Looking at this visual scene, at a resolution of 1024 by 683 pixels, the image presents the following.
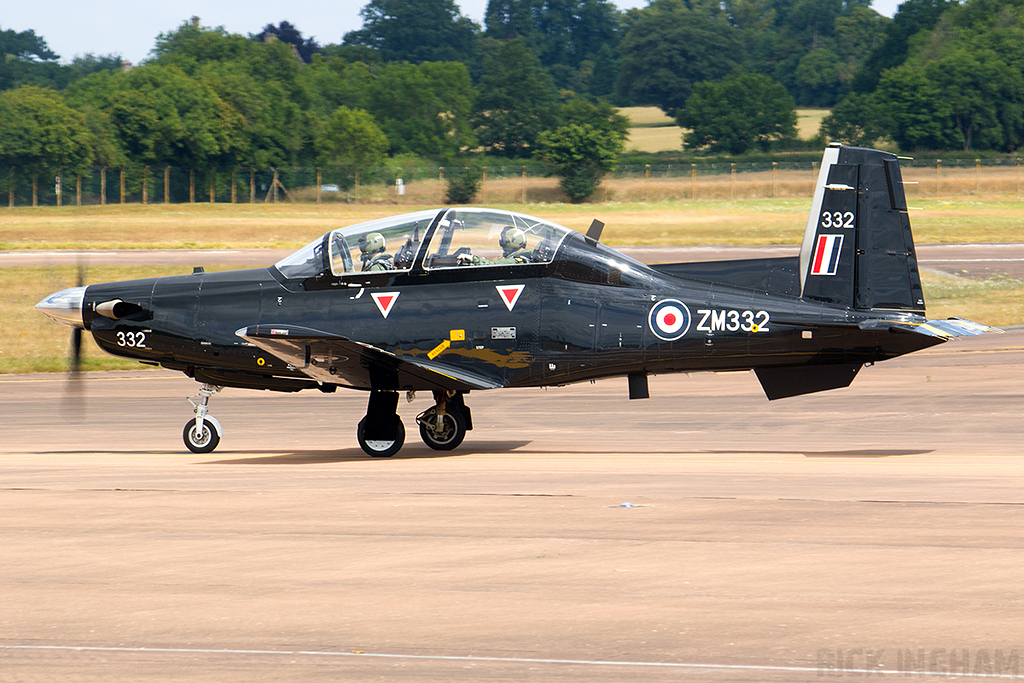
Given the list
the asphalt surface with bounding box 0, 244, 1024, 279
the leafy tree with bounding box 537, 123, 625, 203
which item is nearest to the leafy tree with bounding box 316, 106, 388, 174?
the leafy tree with bounding box 537, 123, 625, 203

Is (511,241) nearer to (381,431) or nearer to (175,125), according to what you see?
(381,431)

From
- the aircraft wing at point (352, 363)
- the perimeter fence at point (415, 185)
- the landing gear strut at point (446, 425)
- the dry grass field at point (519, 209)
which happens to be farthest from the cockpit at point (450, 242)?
the perimeter fence at point (415, 185)

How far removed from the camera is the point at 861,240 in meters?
12.0

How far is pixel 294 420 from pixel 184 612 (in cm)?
1036

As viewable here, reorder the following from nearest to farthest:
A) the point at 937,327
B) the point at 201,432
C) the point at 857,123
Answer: the point at 937,327 → the point at 201,432 → the point at 857,123

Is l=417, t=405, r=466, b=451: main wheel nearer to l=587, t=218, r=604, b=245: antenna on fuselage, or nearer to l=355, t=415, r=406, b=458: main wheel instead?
l=355, t=415, r=406, b=458: main wheel

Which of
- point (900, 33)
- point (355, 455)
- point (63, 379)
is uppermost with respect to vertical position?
point (900, 33)

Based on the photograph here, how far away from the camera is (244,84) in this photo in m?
95.1

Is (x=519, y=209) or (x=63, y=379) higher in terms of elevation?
(x=519, y=209)

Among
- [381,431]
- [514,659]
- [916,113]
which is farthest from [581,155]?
[514,659]

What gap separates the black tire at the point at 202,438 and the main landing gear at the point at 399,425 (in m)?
1.85

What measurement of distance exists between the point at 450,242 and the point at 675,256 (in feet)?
99.6

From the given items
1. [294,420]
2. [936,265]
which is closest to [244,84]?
[936,265]

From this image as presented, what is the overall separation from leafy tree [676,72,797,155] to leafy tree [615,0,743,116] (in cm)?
4934
